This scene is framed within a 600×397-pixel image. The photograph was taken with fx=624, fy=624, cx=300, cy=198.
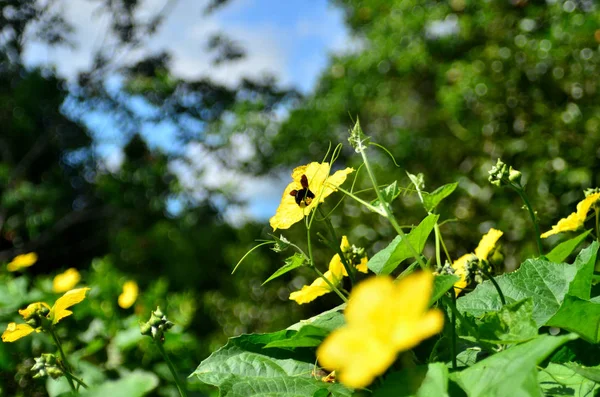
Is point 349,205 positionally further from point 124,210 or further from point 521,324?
point 124,210

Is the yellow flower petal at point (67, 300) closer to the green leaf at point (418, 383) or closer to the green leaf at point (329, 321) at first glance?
the green leaf at point (329, 321)

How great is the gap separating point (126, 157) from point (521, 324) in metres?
7.56

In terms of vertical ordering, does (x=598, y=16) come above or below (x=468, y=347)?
above

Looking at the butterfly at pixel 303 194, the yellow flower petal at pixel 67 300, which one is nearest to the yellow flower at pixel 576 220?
the butterfly at pixel 303 194

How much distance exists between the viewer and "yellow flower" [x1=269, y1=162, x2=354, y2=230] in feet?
2.38

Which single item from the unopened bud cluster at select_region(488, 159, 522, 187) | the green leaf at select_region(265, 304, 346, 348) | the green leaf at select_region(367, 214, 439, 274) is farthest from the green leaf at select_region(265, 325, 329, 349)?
the unopened bud cluster at select_region(488, 159, 522, 187)

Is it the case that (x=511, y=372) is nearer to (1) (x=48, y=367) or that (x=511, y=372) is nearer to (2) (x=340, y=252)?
(2) (x=340, y=252)

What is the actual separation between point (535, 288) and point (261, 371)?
0.34 metres

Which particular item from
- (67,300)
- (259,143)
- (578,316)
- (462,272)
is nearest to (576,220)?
(462,272)

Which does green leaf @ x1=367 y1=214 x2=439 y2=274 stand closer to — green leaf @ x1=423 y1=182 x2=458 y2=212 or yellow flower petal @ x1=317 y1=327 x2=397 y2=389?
green leaf @ x1=423 y1=182 x2=458 y2=212

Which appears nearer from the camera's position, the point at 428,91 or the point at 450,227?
the point at 450,227

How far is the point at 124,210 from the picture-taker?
7.02 metres

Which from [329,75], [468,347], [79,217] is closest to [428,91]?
[329,75]

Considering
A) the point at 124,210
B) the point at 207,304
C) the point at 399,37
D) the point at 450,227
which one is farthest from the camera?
the point at 124,210
